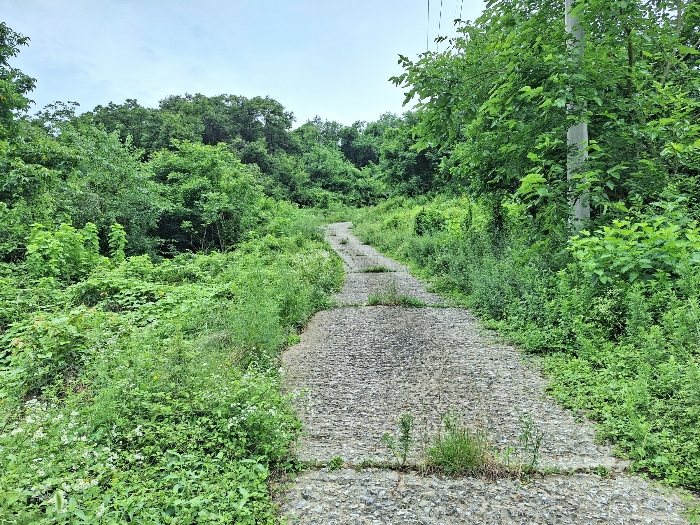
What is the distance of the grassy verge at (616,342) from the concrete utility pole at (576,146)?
1.65 ft

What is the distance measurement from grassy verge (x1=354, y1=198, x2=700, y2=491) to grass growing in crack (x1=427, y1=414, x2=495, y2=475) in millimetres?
1051

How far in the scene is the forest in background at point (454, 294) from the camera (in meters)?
2.85

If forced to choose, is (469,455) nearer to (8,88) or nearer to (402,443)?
(402,443)

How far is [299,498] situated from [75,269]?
29.3ft

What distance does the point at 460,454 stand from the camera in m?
3.09

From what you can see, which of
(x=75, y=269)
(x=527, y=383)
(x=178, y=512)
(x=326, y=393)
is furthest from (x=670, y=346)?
(x=75, y=269)

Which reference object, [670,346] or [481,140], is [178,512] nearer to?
[670,346]

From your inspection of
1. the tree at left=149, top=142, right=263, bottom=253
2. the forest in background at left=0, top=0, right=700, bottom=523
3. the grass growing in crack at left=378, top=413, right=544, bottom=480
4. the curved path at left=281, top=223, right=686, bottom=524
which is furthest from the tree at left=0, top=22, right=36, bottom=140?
the grass growing in crack at left=378, top=413, right=544, bottom=480

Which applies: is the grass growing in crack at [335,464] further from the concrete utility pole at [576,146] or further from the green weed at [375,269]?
the green weed at [375,269]

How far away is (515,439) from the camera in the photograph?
3.44 metres

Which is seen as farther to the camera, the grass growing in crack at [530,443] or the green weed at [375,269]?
the green weed at [375,269]

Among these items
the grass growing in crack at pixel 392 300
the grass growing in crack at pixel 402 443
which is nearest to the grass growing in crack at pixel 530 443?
the grass growing in crack at pixel 402 443

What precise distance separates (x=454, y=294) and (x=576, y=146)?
4.34m

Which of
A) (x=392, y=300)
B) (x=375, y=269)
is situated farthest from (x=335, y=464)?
(x=375, y=269)
